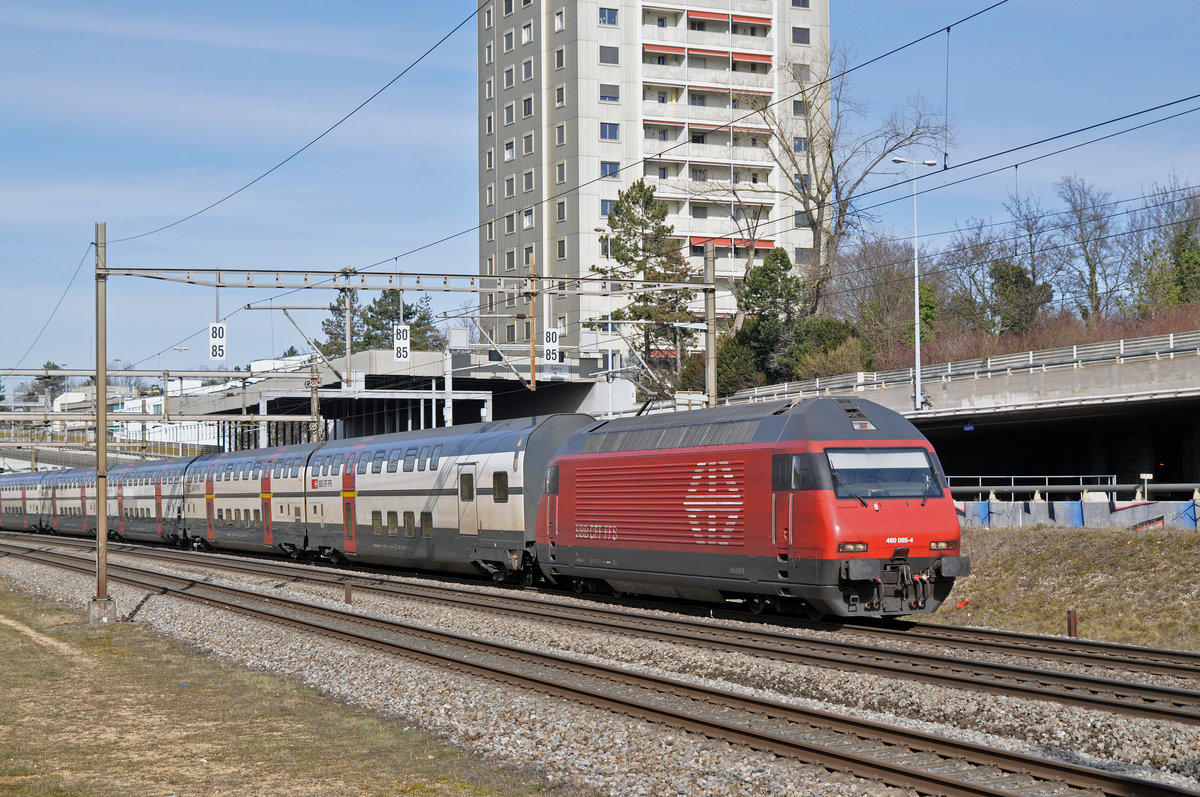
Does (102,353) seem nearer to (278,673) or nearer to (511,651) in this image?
(278,673)

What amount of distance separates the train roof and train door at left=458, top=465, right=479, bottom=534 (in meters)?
5.83

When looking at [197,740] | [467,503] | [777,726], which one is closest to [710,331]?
[467,503]

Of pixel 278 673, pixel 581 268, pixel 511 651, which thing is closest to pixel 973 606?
pixel 511 651

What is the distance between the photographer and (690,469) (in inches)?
837

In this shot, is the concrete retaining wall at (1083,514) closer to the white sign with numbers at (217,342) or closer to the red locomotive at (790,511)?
the red locomotive at (790,511)

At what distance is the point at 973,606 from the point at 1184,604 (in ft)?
15.6

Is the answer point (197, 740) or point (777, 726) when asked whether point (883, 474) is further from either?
point (197, 740)

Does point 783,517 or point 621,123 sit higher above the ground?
point 621,123

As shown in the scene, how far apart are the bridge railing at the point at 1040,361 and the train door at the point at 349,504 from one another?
12431mm

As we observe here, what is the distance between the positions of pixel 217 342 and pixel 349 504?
765 cm

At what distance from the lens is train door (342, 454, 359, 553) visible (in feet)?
114

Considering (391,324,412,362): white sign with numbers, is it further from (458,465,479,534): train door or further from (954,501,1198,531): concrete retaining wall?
(954,501,1198,531): concrete retaining wall

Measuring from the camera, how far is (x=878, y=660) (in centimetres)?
1598

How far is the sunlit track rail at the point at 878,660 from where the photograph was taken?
12836 millimetres
